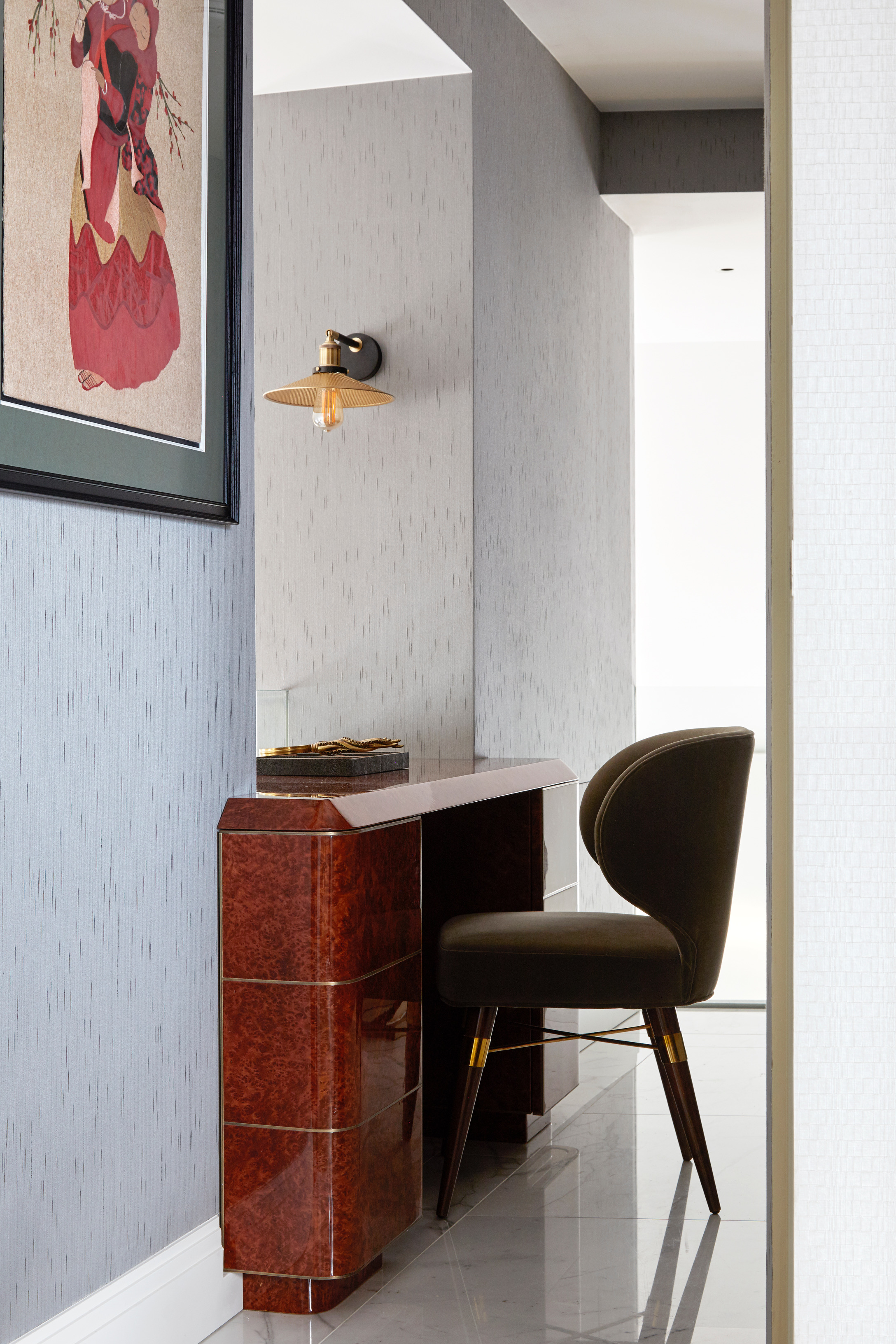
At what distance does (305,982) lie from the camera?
2.01 m

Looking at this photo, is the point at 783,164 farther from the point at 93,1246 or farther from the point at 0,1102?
the point at 93,1246

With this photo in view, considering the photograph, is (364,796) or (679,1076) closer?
(364,796)

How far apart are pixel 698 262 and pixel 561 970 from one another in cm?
369

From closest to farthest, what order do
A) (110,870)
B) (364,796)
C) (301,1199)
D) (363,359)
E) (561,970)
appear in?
(110,870), (301,1199), (364,796), (561,970), (363,359)

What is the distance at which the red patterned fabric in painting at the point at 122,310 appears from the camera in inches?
69.3

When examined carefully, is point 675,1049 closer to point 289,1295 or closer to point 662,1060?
point 662,1060

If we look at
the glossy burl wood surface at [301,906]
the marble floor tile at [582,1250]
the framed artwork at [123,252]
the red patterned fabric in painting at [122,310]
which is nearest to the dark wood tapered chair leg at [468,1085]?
the marble floor tile at [582,1250]

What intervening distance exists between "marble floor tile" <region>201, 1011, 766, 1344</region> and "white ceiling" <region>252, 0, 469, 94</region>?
2317 mm

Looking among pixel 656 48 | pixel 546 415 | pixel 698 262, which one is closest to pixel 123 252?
pixel 546 415

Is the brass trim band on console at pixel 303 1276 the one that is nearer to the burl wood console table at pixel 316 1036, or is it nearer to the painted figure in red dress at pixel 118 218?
the burl wood console table at pixel 316 1036

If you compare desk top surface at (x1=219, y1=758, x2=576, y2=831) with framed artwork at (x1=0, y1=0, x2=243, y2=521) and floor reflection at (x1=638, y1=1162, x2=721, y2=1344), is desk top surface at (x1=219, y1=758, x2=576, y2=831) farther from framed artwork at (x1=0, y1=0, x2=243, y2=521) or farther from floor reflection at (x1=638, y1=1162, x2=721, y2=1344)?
floor reflection at (x1=638, y1=1162, x2=721, y2=1344)

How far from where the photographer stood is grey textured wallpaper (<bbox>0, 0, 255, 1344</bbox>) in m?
1.64

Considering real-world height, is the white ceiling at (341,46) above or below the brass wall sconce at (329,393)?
above

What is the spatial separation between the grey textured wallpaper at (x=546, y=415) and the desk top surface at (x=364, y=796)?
0.58 m
